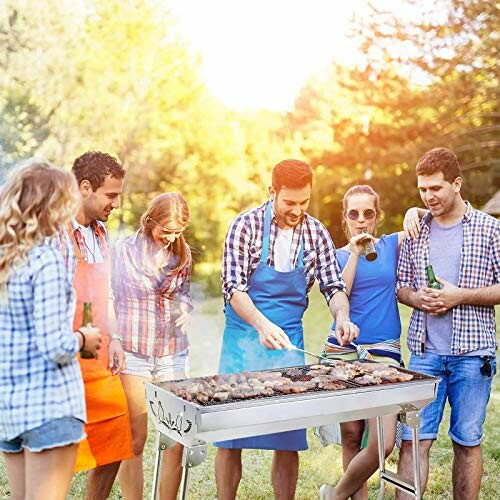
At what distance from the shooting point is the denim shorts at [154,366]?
3.40 m

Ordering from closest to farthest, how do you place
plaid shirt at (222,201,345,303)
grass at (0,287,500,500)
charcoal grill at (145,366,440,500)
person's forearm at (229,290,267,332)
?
charcoal grill at (145,366,440,500) → person's forearm at (229,290,267,332) → plaid shirt at (222,201,345,303) → grass at (0,287,500,500)

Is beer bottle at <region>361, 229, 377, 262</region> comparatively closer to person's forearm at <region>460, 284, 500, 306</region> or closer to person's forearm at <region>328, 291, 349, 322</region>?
person's forearm at <region>328, 291, 349, 322</region>

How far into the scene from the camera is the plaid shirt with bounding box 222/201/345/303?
3.50 m

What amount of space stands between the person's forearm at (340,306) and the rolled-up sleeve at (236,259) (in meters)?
0.44

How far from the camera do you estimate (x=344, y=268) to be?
3.79 metres

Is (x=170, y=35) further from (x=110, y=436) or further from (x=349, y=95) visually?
(x=110, y=436)

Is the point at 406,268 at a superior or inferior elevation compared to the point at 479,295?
superior

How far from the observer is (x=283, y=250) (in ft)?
11.9

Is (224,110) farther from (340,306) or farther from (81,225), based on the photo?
(81,225)

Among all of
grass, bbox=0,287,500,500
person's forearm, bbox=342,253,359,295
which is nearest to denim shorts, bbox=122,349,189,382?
person's forearm, bbox=342,253,359,295

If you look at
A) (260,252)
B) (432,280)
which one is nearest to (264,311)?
(260,252)

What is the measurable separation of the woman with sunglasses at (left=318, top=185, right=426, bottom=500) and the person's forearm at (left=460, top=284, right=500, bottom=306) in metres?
0.38

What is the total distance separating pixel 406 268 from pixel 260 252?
2.64 ft

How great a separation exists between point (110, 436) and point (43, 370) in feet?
3.19
